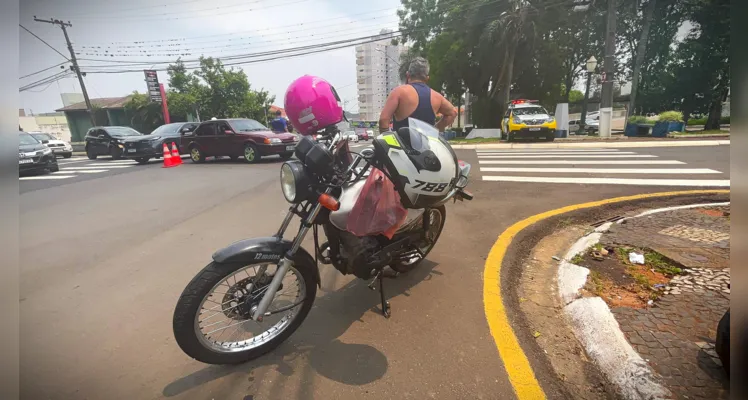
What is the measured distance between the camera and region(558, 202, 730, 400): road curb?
5.43 ft

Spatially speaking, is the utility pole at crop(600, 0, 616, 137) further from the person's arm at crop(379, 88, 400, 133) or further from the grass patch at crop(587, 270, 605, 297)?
the grass patch at crop(587, 270, 605, 297)

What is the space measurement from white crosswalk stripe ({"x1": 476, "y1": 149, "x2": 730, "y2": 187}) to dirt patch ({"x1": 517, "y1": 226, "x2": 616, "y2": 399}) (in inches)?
139

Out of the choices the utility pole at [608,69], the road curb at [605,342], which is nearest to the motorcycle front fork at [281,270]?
the road curb at [605,342]

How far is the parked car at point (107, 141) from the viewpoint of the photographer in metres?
14.2

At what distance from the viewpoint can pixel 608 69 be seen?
559 inches

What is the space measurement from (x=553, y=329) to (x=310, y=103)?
216cm

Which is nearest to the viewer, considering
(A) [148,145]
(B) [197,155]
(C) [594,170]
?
(C) [594,170]

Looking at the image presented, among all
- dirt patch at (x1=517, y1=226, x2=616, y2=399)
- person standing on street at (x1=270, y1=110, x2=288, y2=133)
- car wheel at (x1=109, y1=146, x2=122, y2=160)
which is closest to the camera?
dirt patch at (x1=517, y1=226, x2=616, y2=399)

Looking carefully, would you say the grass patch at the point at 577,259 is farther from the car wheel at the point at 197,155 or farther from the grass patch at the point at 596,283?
the car wheel at the point at 197,155

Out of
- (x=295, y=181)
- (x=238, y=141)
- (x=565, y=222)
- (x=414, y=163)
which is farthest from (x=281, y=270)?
(x=238, y=141)

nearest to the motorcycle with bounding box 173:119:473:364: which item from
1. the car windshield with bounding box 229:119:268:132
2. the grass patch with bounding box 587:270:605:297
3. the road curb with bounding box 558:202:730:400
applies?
the road curb with bounding box 558:202:730:400

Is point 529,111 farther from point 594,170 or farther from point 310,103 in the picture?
point 310,103

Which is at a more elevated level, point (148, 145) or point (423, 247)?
point (148, 145)

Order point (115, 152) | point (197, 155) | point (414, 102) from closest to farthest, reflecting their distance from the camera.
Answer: point (414, 102)
point (197, 155)
point (115, 152)
